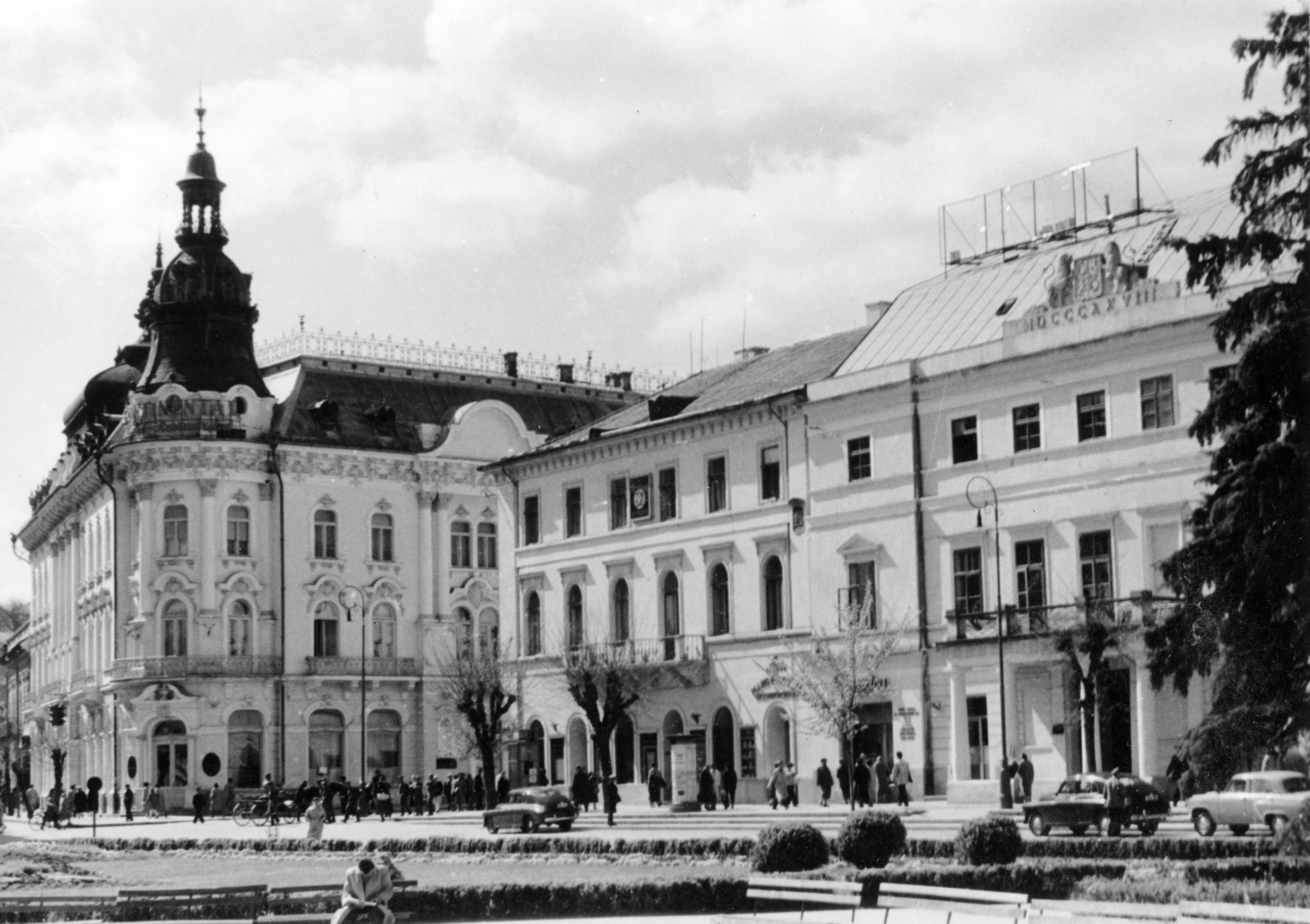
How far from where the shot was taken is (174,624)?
85.9 metres

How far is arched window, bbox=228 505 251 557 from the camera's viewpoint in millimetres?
86500

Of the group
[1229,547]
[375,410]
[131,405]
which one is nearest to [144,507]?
[131,405]

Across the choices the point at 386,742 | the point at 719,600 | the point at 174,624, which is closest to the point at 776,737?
the point at 719,600

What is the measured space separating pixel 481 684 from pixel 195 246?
30.7 meters

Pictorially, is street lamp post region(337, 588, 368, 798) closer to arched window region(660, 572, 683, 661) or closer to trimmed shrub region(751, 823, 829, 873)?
arched window region(660, 572, 683, 661)

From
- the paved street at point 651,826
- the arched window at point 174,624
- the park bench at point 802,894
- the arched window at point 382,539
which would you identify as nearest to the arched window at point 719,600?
the paved street at point 651,826

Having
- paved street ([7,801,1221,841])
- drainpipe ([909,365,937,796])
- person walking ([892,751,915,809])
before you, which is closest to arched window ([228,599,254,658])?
paved street ([7,801,1221,841])

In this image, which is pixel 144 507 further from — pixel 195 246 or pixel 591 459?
pixel 591 459

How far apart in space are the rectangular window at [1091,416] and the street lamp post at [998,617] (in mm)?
2866

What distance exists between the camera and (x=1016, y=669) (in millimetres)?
53000

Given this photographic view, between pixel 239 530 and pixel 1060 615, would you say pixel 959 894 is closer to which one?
pixel 1060 615

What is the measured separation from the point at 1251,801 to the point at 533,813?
60.6 feet

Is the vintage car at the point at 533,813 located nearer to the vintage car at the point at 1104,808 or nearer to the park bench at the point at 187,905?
the vintage car at the point at 1104,808

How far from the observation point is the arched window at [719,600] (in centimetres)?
6309
